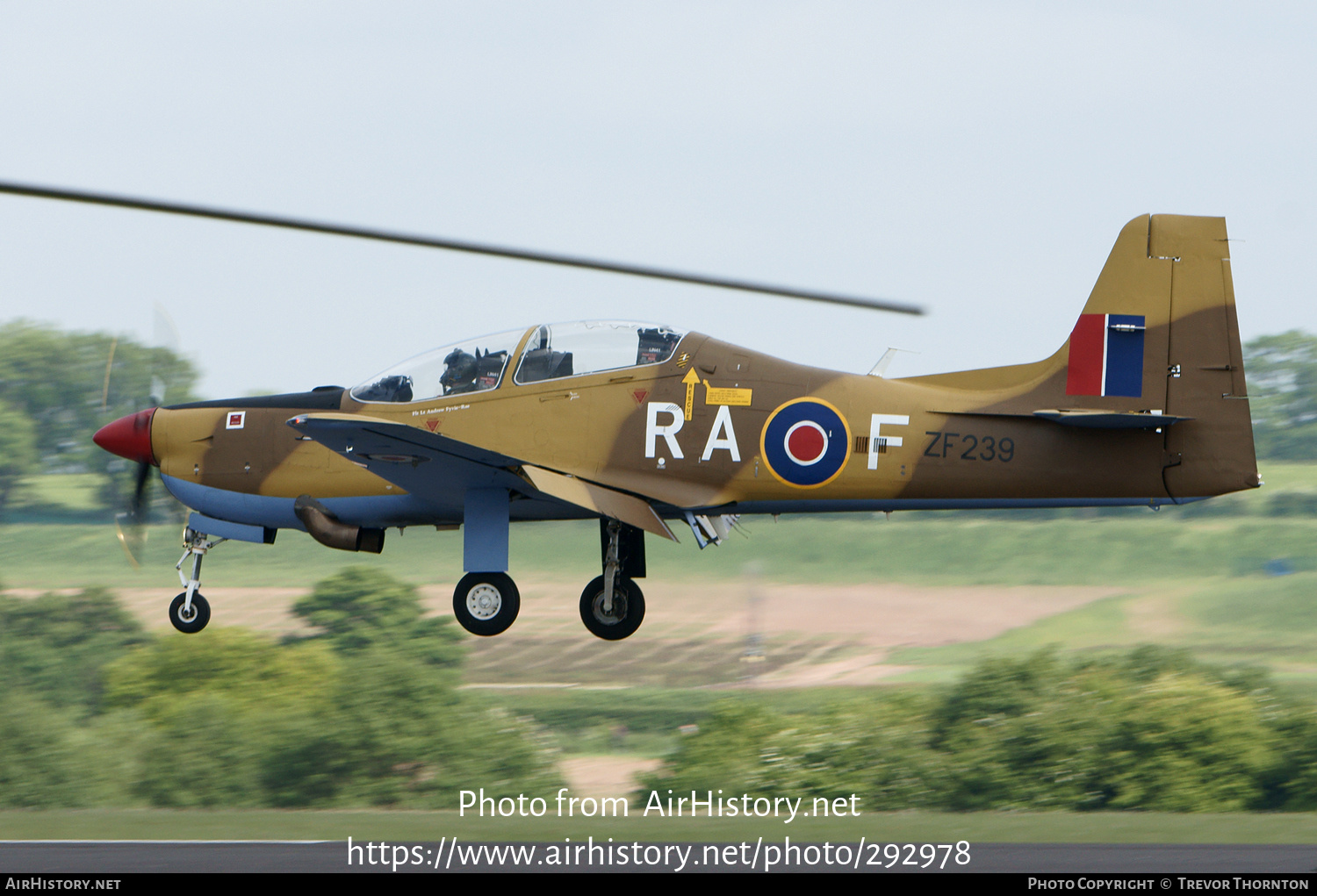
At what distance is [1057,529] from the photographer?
3359cm

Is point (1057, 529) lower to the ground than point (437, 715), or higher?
higher

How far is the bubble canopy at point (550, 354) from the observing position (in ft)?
46.2

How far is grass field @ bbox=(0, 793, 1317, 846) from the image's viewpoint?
15.0 m

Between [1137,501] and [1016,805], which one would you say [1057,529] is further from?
[1137,501]

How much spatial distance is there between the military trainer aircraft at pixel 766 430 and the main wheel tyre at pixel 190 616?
7.35 feet

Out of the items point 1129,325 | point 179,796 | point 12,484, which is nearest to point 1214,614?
point 1129,325

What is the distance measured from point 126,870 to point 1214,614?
27296 millimetres

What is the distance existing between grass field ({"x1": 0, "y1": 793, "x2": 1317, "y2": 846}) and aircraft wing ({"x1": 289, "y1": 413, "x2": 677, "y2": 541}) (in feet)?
12.9

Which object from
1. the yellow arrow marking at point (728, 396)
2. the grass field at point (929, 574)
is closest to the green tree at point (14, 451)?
the grass field at point (929, 574)

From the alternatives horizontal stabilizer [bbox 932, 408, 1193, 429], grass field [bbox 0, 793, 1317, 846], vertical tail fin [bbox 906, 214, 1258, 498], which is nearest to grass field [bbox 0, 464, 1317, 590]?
grass field [bbox 0, 793, 1317, 846]

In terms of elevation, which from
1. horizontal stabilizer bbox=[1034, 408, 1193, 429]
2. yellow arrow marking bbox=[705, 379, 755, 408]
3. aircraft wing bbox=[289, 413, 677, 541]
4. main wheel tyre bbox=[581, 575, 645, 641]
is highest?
yellow arrow marking bbox=[705, 379, 755, 408]

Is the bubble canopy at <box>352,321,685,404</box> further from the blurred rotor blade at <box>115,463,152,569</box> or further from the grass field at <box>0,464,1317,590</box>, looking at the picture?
the grass field at <box>0,464,1317,590</box>

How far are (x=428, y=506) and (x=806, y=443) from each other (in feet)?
14.1

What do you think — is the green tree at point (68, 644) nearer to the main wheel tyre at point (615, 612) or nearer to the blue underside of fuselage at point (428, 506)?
the blue underside of fuselage at point (428, 506)
